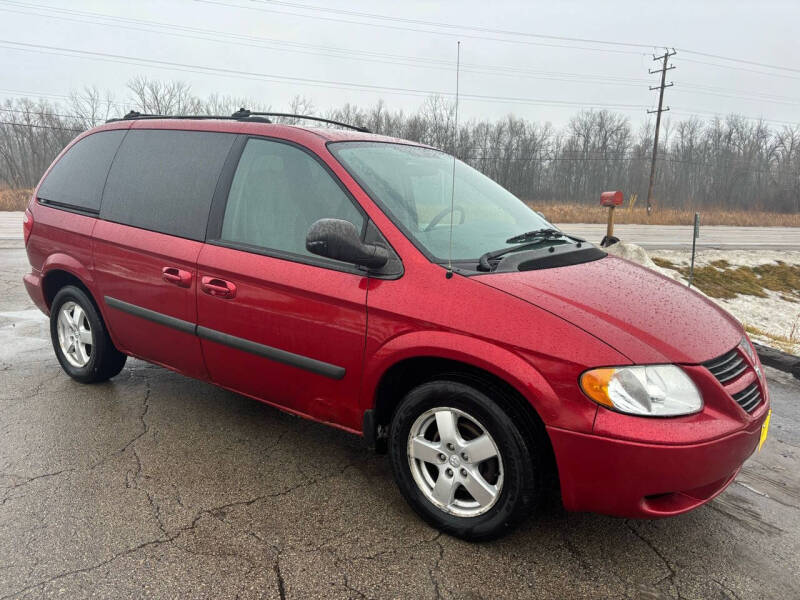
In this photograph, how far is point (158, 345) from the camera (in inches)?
140

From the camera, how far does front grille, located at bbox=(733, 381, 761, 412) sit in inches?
91.1

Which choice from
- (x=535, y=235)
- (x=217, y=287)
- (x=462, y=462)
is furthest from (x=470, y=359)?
(x=217, y=287)

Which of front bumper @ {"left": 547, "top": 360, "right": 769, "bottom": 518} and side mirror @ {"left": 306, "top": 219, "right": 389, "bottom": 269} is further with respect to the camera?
side mirror @ {"left": 306, "top": 219, "right": 389, "bottom": 269}

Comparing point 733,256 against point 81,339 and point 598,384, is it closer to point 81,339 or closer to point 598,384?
point 598,384

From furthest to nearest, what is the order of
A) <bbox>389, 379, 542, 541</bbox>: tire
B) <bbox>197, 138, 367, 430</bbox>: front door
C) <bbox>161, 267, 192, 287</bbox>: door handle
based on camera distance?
<bbox>161, 267, 192, 287</bbox>: door handle → <bbox>197, 138, 367, 430</bbox>: front door → <bbox>389, 379, 542, 541</bbox>: tire

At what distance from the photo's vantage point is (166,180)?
3.49 metres

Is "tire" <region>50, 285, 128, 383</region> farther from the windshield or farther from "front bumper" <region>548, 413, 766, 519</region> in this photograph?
"front bumper" <region>548, 413, 766, 519</region>

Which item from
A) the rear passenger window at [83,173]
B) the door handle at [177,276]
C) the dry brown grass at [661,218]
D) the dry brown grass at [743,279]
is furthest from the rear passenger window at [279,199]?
the dry brown grass at [661,218]

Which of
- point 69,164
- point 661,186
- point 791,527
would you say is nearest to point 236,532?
point 791,527

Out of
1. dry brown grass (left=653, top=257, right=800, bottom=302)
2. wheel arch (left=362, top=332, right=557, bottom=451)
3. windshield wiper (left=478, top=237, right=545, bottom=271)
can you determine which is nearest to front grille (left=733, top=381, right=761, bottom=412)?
wheel arch (left=362, top=332, right=557, bottom=451)

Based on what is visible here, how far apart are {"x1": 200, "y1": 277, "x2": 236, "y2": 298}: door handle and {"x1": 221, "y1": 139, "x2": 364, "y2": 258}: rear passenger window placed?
236 millimetres

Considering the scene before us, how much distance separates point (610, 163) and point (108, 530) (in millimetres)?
56391

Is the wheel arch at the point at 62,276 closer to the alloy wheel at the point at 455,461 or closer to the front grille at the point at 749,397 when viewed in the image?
the alloy wheel at the point at 455,461

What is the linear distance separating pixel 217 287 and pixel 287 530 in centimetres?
129
